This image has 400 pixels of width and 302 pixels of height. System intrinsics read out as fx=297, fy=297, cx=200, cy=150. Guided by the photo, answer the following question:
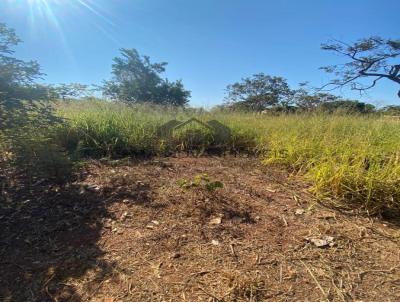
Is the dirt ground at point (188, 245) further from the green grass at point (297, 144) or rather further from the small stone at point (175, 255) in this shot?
the green grass at point (297, 144)

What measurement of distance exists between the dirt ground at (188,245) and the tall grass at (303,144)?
0.21 meters

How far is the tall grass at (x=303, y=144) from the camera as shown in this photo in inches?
85.1

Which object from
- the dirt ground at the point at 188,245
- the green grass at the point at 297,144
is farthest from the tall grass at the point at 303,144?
the dirt ground at the point at 188,245

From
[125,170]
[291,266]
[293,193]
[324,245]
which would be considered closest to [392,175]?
[293,193]

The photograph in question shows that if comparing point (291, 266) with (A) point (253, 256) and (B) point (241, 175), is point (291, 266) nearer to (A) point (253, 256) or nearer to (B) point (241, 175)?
(A) point (253, 256)

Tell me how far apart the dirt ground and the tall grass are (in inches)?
8.4

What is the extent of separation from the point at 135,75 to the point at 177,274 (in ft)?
65.8

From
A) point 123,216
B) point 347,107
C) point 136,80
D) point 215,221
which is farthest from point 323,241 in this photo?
point 136,80

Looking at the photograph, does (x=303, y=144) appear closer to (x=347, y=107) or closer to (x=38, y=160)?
(x=38, y=160)

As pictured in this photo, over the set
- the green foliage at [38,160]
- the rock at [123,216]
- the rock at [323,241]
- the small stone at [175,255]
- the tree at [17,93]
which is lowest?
the small stone at [175,255]

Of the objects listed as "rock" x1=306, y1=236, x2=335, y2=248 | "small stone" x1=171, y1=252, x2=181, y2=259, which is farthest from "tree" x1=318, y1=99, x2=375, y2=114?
"small stone" x1=171, y1=252, x2=181, y2=259

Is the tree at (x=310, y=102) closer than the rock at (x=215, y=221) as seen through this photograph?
No

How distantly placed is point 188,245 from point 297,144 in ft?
6.51

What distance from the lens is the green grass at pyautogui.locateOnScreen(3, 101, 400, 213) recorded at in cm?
216
